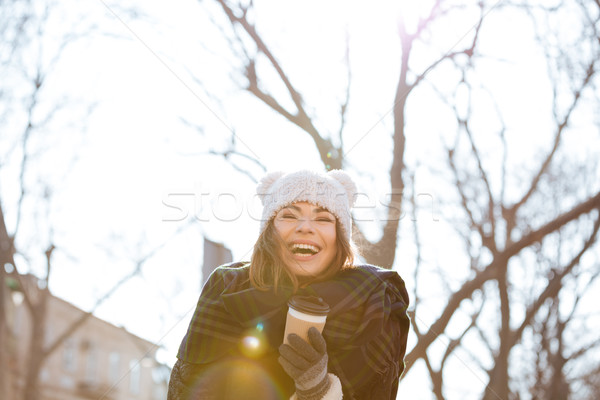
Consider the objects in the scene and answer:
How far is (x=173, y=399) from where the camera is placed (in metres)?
2.17

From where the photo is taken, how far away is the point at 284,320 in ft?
7.06

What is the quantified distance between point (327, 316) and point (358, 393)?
0.33m

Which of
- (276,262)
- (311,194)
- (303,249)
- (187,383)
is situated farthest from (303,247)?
(187,383)

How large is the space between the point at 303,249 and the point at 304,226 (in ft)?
0.31

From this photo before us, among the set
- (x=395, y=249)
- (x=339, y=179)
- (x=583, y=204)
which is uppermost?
(x=583, y=204)

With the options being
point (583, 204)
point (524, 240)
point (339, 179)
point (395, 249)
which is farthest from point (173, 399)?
point (583, 204)

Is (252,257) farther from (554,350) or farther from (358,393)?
(554,350)

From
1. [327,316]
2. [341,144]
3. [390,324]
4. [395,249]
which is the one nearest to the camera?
[327,316]

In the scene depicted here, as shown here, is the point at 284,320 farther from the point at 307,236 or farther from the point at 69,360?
the point at 69,360

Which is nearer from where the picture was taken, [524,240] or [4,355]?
[524,240]

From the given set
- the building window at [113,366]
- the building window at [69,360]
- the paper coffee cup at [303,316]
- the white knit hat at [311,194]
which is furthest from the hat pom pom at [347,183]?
the building window at [113,366]

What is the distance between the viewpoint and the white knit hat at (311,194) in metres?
2.46

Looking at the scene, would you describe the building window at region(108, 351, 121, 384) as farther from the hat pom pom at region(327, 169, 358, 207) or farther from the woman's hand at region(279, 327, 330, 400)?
the woman's hand at region(279, 327, 330, 400)

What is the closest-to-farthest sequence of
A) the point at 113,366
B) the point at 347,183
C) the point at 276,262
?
1. the point at 276,262
2. the point at 347,183
3. the point at 113,366
